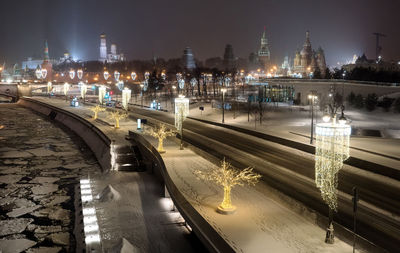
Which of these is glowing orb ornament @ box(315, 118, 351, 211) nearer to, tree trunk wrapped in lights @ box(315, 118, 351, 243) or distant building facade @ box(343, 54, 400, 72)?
tree trunk wrapped in lights @ box(315, 118, 351, 243)

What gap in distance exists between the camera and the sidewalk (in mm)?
11617

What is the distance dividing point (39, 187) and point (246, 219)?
1789cm

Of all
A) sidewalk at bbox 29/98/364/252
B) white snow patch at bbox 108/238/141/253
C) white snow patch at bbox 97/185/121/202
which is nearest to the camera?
sidewalk at bbox 29/98/364/252

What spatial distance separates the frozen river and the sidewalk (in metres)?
2.44

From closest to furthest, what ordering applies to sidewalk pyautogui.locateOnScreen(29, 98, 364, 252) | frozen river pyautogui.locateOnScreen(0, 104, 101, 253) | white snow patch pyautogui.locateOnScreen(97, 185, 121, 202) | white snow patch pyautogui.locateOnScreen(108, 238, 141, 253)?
sidewalk pyautogui.locateOnScreen(29, 98, 364, 252) → white snow patch pyautogui.locateOnScreen(108, 238, 141, 253) → frozen river pyautogui.locateOnScreen(0, 104, 101, 253) → white snow patch pyautogui.locateOnScreen(97, 185, 121, 202)

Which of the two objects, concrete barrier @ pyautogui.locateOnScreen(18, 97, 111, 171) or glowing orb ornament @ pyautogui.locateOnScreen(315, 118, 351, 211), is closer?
glowing orb ornament @ pyautogui.locateOnScreen(315, 118, 351, 211)

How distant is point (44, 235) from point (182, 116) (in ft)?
38.5

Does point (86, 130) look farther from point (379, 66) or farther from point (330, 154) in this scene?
point (379, 66)

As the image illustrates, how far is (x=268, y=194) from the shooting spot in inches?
693

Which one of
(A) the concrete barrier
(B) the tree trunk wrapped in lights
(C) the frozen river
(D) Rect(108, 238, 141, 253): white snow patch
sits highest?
(B) the tree trunk wrapped in lights

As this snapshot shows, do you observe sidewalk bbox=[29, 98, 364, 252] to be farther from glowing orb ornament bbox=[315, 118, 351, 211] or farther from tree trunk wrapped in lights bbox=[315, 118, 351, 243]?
glowing orb ornament bbox=[315, 118, 351, 211]

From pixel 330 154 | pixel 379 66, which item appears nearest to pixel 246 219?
pixel 330 154

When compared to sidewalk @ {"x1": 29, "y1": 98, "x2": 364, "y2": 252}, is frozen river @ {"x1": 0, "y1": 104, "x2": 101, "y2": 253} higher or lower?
lower

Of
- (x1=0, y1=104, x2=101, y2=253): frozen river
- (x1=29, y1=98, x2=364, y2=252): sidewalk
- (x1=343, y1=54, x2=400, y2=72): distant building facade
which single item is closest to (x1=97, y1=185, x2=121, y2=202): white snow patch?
(x1=29, y1=98, x2=364, y2=252): sidewalk
